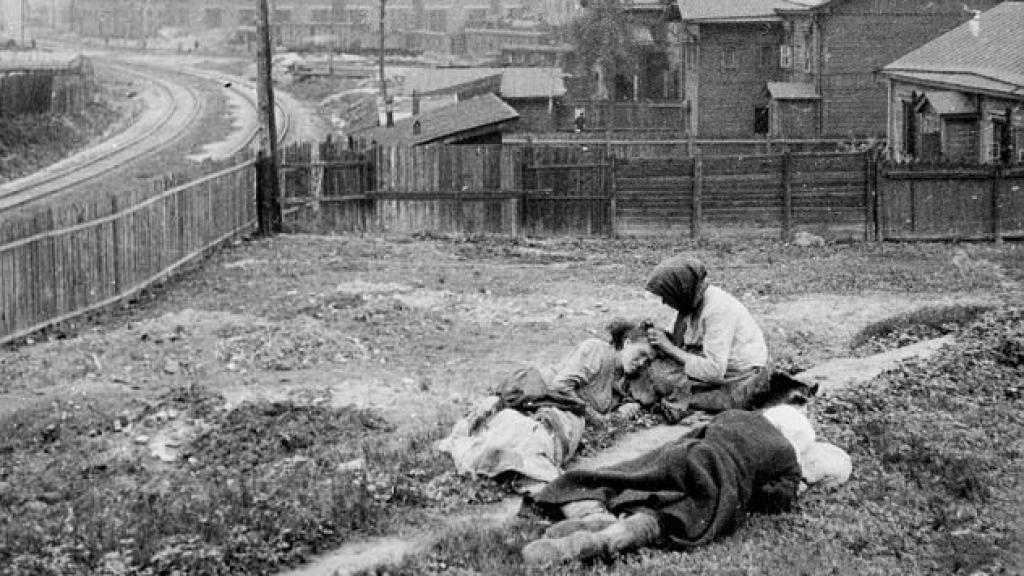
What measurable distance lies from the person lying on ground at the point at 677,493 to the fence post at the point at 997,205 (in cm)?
1988

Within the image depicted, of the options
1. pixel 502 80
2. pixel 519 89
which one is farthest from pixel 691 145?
pixel 502 80

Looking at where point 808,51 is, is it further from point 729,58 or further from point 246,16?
point 246,16

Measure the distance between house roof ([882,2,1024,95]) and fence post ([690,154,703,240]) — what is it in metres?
6.68

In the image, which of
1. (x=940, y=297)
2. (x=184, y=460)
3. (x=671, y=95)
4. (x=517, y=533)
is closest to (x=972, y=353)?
(x=517, y=533)

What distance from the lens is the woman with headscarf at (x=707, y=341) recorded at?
11109mm

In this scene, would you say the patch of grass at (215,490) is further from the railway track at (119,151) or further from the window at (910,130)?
the window at (910,130)

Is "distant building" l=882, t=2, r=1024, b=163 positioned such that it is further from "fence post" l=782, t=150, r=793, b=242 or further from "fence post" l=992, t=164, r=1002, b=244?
"fence post" l=782, t=150, r=793, b=242

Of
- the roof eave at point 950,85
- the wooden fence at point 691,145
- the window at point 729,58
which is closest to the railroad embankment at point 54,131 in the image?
the wooden fence at point 691,145

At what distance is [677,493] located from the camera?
8.48 meters

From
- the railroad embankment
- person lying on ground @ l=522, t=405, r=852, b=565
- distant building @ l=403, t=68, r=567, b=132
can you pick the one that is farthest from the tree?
person lying on ground @ l=522, t=405, r=852, b=565

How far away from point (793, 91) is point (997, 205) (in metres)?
18.2

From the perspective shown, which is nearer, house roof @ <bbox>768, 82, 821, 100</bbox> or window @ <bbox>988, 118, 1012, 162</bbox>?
window @ <bbox>988, 118, 1012, 162</bbox>

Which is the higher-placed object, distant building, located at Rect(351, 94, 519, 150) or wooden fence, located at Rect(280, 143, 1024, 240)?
distant building, located at Rect(351, 94, 519, 150)

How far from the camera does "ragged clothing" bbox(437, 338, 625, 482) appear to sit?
32.0 feet
